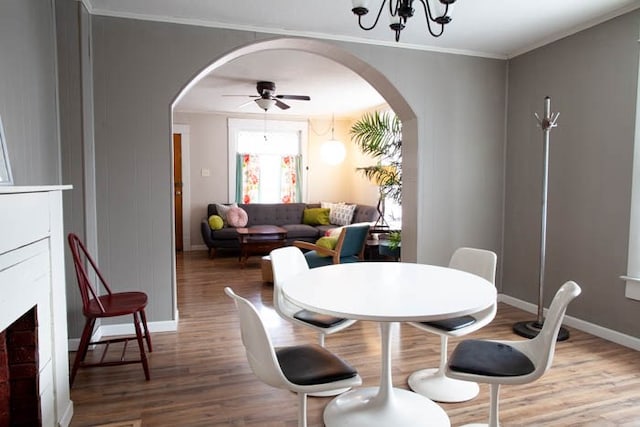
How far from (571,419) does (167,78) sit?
11.1ft

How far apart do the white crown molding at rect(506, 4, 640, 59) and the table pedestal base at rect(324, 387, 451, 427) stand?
301 cm

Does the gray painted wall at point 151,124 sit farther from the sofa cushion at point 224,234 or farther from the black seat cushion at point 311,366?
the sofa cushion at point 224,234

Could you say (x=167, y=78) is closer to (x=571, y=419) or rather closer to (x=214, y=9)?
(x=214, y=9)

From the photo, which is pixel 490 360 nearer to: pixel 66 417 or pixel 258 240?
pixel 66 417

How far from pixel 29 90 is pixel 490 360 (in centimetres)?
276

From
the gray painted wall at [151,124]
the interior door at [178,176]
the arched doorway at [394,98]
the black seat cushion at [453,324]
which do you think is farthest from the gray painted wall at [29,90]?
the interior door at [178,176]

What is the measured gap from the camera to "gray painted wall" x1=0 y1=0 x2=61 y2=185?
2.08 m

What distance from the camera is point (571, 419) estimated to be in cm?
211

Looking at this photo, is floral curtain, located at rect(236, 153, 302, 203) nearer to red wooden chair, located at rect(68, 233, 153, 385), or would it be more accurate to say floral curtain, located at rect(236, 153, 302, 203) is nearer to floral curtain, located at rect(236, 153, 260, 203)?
floral curtain, located at rect(236, 153, 260, 203)

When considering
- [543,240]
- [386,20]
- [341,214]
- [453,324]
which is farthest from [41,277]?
[341,214]

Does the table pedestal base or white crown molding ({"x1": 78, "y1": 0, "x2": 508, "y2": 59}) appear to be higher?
white crown molding ({"x1": 78, "y1": 0, "x2": 508, "y2": 59})

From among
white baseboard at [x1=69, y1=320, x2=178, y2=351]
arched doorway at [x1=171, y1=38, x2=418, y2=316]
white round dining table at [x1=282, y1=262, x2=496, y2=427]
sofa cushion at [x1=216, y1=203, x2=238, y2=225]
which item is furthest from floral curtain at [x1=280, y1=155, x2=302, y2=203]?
white round dining table at [x1=282, y1=262, x2=496, y2=427]

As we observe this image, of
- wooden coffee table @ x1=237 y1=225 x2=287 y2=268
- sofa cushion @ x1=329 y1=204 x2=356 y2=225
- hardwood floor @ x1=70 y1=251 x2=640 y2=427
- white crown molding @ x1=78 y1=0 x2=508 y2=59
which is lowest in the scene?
hardwood floor @ x1=70 y1=251 x2=640 y2=427

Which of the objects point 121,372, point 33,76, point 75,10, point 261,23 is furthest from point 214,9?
point 121,372
